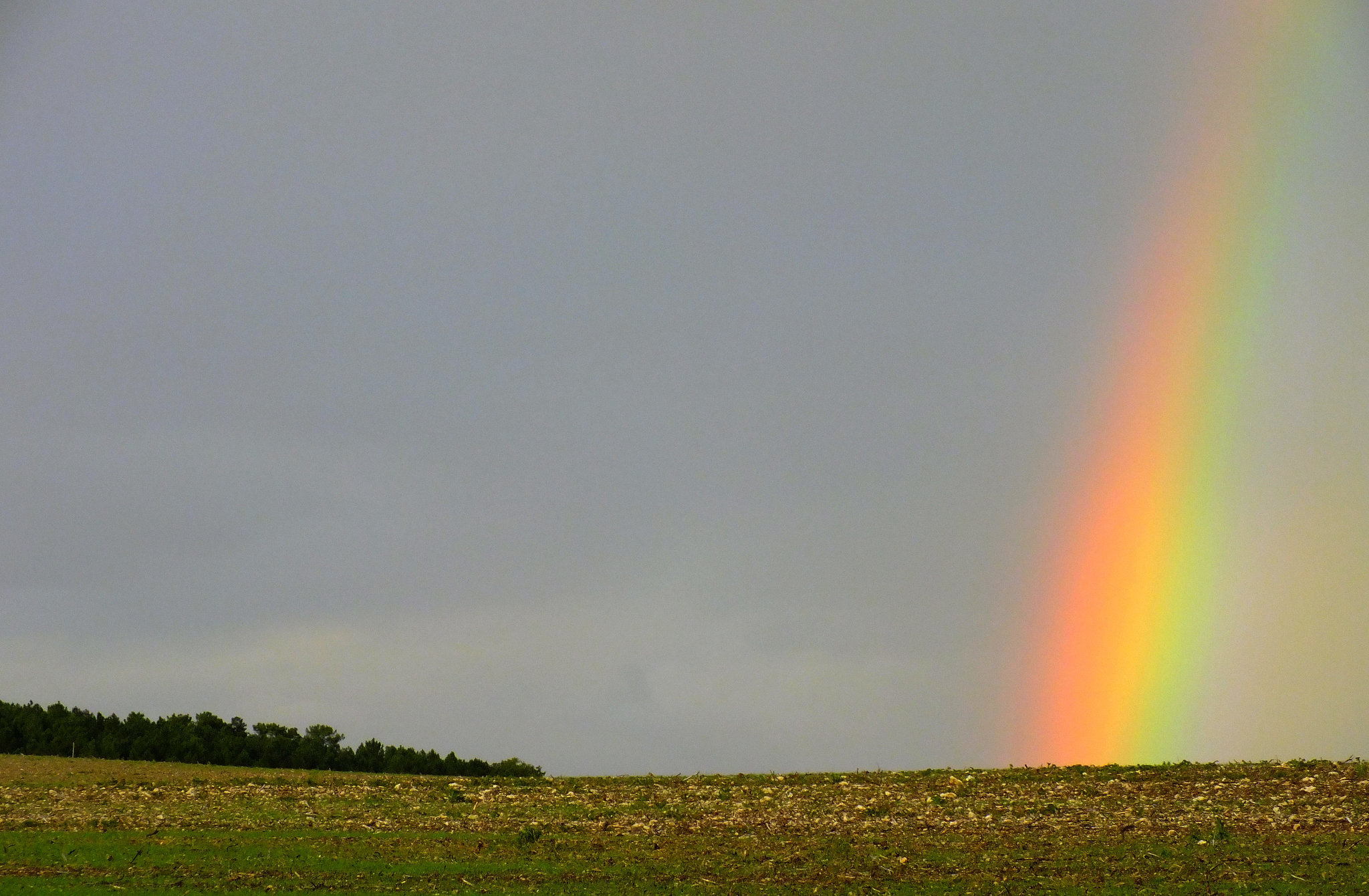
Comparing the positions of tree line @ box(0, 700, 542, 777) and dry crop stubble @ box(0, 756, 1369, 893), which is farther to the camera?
tree line @ box(0, 700, 542, 777)

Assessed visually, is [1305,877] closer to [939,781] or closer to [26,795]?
[939,781]

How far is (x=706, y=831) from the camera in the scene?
117 feet

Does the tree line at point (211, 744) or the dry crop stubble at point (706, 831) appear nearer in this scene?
the dry crop stubble at point (706, 831)

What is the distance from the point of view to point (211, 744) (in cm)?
7462

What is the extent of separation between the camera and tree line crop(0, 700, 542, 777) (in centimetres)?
7350

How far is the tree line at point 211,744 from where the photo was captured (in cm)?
7350

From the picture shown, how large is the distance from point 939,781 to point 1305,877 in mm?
18934

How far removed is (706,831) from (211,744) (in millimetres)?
50582

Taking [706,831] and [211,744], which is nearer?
[706,831]

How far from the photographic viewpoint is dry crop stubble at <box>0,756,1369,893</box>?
90.5 ft

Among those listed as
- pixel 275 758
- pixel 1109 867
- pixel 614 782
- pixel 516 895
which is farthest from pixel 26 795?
pixel 1109 867

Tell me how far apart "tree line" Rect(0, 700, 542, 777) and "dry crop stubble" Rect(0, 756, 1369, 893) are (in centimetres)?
2469

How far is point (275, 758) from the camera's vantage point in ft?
242

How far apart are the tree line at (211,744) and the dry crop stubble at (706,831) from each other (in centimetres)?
2469
